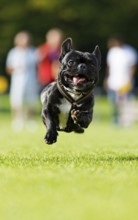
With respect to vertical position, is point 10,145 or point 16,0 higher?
point 10,145

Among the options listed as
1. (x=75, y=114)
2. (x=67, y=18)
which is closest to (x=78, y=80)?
(x=75, y=114)

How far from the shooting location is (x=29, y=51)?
19.1 meters

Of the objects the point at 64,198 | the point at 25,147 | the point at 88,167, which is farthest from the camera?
the point at 25,147

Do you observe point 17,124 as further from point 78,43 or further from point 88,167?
point 78,43

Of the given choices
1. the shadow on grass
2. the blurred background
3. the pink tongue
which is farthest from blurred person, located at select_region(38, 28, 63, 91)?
the blurred background

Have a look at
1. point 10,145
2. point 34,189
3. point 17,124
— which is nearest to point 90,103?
point 34,189

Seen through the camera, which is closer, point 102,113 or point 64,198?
point 64,198

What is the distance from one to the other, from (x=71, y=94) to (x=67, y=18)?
118 ft

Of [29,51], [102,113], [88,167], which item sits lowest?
[102,113]

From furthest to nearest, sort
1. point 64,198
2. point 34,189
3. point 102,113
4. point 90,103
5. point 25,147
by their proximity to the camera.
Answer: point 102,113 < point 25,147 < point 90,103 < point 34,189 < point 64,198

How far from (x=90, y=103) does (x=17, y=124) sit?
12506 millimetres

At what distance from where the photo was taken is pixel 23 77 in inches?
786

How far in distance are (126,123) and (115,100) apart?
211 cm

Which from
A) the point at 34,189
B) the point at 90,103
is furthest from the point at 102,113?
the point at 34,189
